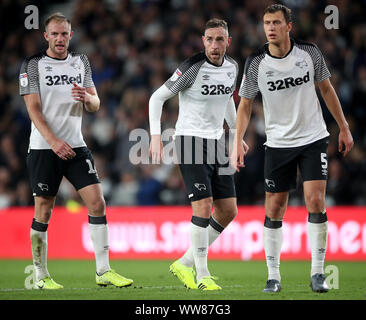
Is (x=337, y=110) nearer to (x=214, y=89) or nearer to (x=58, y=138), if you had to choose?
(x=214, y=89)

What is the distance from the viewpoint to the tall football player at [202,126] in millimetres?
7719

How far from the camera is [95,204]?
307 inches

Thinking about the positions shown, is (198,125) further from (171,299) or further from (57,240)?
(57,240)

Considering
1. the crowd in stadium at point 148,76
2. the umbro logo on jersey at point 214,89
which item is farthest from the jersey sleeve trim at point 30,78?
the crowd in stadium at point 148,76

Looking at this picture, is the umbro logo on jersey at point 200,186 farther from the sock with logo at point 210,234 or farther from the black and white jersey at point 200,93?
the sock with logo at point 210,234

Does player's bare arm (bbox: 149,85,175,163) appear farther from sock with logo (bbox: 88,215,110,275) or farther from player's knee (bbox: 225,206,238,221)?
player's knee (bbox: 225,206,238,221)

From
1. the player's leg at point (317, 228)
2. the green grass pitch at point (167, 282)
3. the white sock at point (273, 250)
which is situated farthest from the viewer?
the white sock at point (273, 250)

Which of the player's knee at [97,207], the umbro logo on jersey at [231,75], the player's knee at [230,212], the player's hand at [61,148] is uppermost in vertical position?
the umbro logo on jersey at [231,75]

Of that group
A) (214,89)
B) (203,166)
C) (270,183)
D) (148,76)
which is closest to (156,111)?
(214,89)

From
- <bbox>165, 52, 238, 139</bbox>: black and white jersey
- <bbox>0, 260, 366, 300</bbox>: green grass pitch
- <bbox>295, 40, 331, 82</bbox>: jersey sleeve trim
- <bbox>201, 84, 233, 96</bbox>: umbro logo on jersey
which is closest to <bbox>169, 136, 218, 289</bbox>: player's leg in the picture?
<bbox>165, 52, 238, 139</bbox>: black and white jersey

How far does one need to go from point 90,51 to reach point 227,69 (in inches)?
356

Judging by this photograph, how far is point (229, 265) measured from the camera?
460 inches

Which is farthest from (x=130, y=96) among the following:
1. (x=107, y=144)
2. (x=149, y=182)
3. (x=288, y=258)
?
(x=288, y=258)

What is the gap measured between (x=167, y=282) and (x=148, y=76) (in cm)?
745
